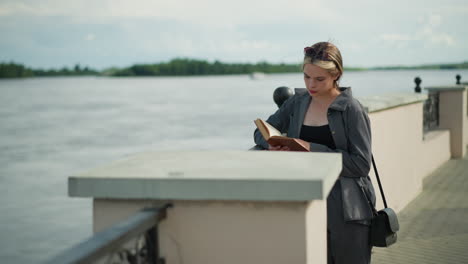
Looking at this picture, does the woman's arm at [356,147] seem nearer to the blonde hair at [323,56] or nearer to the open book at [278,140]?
the open book at [278,140]

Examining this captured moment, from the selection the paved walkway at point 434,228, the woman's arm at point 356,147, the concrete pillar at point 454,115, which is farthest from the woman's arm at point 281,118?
the concrete pillar at point 454,115

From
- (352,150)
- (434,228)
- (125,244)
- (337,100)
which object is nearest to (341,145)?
(352,150)

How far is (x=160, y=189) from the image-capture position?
7.75 feet

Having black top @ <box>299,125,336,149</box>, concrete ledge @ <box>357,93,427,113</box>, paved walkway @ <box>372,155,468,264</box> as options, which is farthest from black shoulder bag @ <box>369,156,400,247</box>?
concrete ledge @ <box>357,93,427,113</box>

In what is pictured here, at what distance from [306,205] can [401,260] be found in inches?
171

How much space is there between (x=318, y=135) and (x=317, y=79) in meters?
0.31

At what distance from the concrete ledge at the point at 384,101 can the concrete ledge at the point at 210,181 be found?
15.0 feet

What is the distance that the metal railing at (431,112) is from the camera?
13.5 meters

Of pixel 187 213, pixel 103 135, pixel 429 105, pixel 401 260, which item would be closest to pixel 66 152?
pixel 103 135

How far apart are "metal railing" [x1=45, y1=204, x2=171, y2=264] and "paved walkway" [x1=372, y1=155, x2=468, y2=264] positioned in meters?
4.28

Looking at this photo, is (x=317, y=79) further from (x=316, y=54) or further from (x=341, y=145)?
(x=341, y=145)

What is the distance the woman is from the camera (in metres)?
3.68

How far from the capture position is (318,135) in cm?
386

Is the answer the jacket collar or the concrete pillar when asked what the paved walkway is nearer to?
the jacket collar
